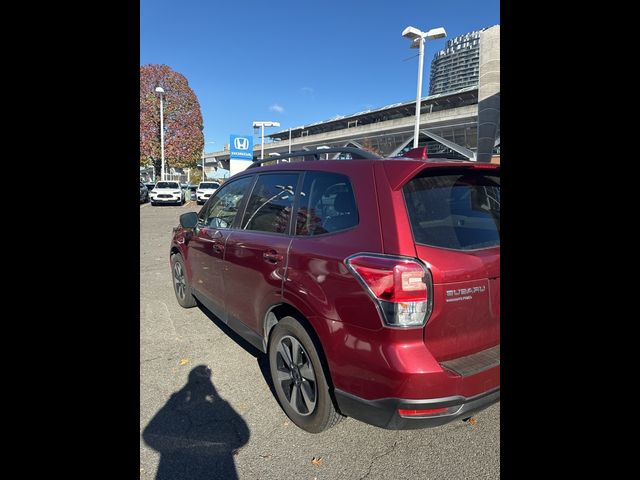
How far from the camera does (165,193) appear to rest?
21.9 metres

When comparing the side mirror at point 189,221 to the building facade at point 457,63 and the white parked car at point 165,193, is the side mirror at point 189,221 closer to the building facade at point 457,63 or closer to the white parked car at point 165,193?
the white parked car at point 165,193

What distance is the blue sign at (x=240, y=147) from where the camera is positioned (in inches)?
810

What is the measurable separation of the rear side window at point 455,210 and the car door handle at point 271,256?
0.98 m

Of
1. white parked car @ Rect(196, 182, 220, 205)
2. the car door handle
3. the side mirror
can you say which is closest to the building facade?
white parked car @ Rect(196, 182, 220, 205)

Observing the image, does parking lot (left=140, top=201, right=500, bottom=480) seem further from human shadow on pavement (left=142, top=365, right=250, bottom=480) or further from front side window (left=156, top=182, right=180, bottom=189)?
front side window (left=156, top=182, right=180, bottom=189)

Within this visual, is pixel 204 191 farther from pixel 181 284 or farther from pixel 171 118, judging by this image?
pixel 181 284

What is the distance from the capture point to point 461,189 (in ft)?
6.51

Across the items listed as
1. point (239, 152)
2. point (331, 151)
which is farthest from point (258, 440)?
point (239, 152)

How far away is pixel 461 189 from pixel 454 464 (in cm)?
161

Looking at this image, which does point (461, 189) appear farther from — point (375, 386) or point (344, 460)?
point (344, 460)

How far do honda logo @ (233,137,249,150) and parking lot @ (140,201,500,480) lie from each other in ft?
63.4

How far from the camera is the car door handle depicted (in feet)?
7.66

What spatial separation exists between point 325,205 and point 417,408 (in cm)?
126
